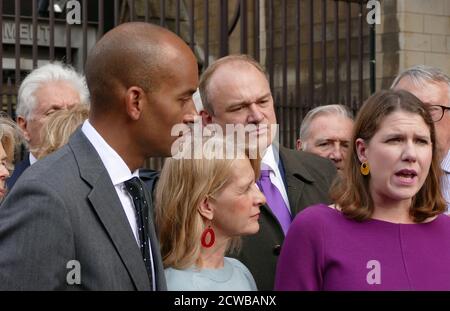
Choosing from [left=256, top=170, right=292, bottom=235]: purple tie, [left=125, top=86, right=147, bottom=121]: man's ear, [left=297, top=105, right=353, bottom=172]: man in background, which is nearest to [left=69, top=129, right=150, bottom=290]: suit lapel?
[left=125, top=86, right=147, bottom=121]: man's ear

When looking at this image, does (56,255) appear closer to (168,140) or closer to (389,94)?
(168,140)

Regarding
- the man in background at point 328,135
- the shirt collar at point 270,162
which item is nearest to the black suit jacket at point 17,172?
the shirt collar at point 270,162

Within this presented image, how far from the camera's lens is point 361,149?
312 centimetres

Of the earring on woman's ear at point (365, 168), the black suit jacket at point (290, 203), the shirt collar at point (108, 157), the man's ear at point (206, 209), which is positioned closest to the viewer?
the shirt collar at point (108, 157)

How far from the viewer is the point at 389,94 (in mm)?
3141

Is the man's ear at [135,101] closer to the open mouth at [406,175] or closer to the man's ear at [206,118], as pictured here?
the open mouth at [406,175]

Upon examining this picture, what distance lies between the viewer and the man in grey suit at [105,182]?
2.12 meters

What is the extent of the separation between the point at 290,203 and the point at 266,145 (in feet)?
0.89

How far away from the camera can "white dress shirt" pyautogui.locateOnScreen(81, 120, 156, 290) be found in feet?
7.82

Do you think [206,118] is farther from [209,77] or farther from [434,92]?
[434,92]

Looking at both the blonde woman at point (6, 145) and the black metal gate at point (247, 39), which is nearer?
the blonde woman at point (6, 145)

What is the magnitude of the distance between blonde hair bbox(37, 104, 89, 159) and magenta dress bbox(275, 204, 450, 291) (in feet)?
3.99

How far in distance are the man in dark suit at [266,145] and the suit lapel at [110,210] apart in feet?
3.76
